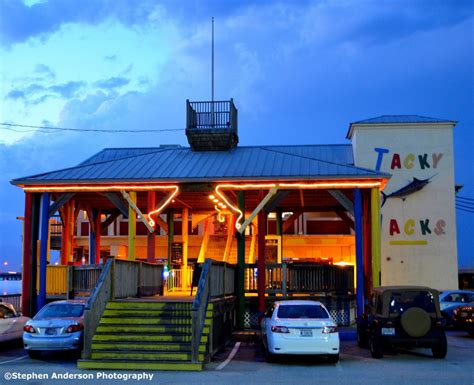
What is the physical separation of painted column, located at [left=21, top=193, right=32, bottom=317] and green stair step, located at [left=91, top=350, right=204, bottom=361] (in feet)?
28.3

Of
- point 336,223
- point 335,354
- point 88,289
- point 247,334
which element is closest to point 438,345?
point 335,354

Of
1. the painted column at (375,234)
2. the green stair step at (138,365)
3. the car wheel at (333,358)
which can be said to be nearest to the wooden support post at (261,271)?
the painted column at (375,234)

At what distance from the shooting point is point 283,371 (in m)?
14.3

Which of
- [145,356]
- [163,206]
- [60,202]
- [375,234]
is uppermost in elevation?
[60,202]

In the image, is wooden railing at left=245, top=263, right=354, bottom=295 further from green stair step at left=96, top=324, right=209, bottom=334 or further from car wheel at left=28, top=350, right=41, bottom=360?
car wheel at left=28, top=350, right=41, bottom=360

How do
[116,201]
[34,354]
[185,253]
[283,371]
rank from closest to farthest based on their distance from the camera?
[283,371] < [34,354] < [116,201] < [185,253]

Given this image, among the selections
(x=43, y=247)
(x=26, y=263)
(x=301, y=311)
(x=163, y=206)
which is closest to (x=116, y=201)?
(x=163, y=206)

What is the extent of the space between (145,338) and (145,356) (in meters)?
0.89

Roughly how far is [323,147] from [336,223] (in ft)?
17.5

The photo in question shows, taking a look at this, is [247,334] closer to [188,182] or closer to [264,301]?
[264,301]

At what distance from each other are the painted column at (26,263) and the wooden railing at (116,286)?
4.33m

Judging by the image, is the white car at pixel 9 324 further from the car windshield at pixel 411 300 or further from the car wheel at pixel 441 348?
the car wheel at pixel 441 348

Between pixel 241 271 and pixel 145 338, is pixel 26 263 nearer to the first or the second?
pixel 241 271

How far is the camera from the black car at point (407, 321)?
1544 cm
